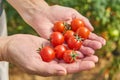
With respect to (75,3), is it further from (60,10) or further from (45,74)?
(45,74)

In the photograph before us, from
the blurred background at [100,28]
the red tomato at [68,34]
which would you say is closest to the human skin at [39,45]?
the red tomato at [68,34]

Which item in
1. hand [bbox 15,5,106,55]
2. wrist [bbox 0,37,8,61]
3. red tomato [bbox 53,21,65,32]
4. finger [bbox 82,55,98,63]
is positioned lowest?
finger [bbox 82,55,98,63]

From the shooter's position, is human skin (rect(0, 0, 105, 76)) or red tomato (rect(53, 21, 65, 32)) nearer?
human skin (rect(0, 0, 105, 76))

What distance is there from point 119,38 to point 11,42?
1754 millimetres

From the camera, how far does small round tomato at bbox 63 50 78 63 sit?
237cm

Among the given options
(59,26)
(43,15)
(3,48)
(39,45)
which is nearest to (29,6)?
(43,15)

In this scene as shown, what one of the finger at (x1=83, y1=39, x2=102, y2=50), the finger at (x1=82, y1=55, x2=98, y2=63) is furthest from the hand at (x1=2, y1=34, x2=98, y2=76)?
the finger at (x1=83, y1=39, x2=102, y2=50)

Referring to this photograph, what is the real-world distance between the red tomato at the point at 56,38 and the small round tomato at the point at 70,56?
0.36 ft

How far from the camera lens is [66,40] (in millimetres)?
2676

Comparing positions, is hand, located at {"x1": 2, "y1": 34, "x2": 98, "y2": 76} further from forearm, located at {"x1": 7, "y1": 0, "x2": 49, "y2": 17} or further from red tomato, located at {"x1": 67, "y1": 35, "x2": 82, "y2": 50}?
forearm, located at {"x1": 7, "y1": 0, "x2": 49, "y2": 17}

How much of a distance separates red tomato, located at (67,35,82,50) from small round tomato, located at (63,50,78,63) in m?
0.06

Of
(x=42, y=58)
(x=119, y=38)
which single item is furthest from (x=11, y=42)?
(x=119, y=38)

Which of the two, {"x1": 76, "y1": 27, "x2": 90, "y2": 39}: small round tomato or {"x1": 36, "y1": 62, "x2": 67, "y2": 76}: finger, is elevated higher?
{"x1": 76, "y1": 27, "x2": 90, "y2": 39}: small round tomato

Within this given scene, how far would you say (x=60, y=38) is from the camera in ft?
→ 8.47
